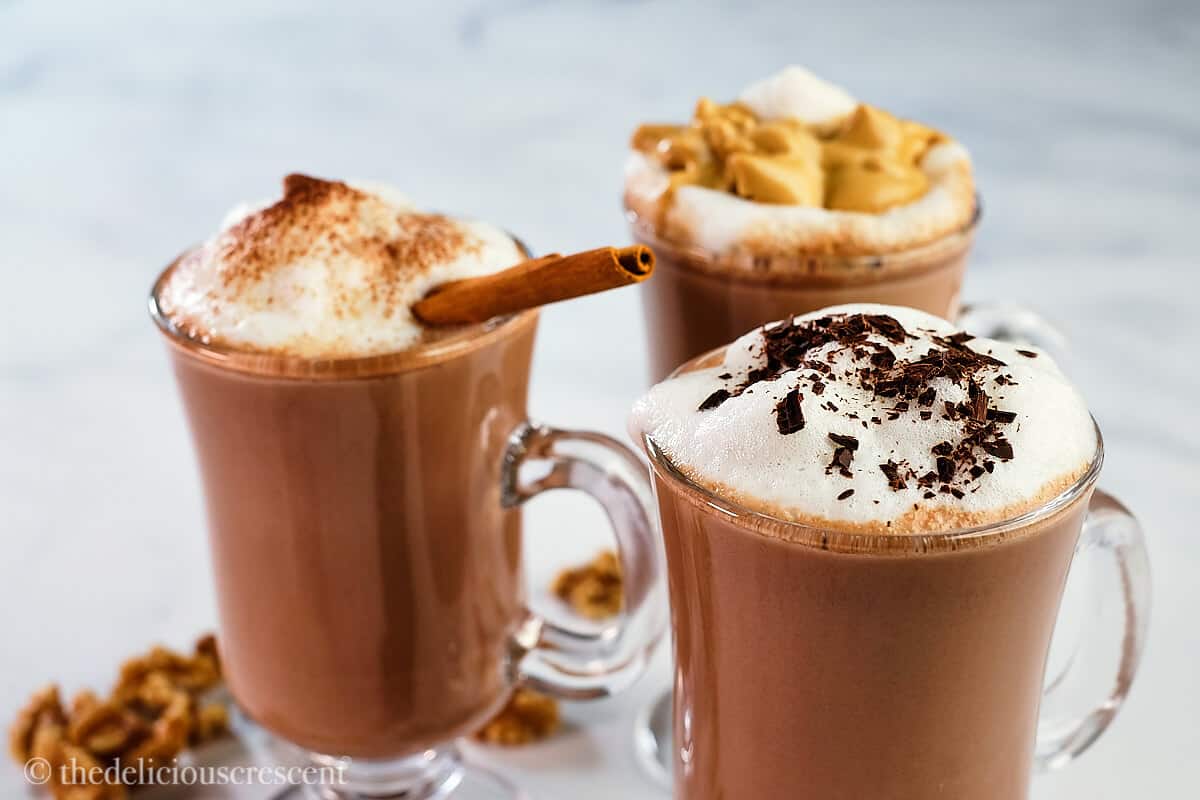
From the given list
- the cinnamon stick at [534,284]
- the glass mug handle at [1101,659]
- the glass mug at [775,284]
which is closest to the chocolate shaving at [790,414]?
the cinnamon stick at [534,284]

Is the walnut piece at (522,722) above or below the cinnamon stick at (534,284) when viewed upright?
below

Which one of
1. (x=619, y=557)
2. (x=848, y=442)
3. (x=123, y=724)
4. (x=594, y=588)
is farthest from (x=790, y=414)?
(x=123, y=724)

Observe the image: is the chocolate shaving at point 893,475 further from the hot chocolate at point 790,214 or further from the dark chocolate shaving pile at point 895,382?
the hot chocolate at point 790,214

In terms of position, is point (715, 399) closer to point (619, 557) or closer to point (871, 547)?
point (871, 547)

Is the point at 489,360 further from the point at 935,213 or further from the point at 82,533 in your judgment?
the point at 82,533
